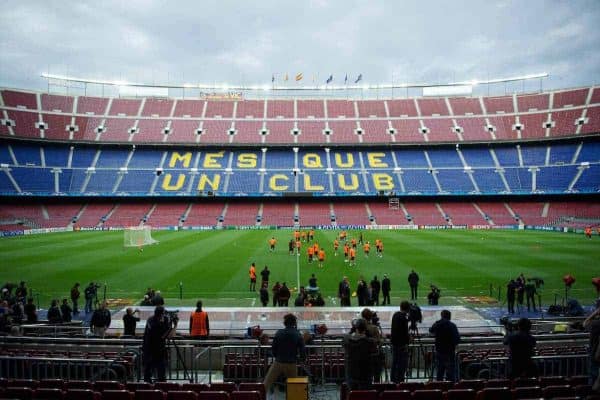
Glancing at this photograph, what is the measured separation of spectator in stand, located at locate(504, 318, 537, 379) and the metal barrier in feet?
19.9

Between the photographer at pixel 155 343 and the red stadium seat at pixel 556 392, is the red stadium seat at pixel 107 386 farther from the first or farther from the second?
the red stadium seat at pixel 556 392

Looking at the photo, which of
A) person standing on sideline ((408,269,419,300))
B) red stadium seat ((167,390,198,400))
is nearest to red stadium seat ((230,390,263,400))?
red stadium seat ((167,390,198,400))

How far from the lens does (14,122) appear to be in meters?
62.5

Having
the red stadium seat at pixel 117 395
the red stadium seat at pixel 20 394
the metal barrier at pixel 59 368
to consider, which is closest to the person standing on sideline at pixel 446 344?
the red stadium seat at pixel 117 395

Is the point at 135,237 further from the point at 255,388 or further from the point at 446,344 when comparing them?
the point at 446,344

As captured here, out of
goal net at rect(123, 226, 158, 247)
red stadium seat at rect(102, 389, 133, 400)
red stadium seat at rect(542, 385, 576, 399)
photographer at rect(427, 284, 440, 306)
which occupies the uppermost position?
goal net at rect(123, 226, 158, 247)

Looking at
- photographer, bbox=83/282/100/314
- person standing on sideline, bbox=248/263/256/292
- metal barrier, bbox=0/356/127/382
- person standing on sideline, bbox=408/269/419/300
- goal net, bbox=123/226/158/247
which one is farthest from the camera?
goal net, bbox=123/226/158/247

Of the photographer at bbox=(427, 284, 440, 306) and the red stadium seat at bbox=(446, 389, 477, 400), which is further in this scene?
the photographer at bbox=(427, 284, 440, 306)

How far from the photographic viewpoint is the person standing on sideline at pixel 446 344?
7.72 meters

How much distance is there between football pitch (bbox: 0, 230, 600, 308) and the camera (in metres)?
20.5

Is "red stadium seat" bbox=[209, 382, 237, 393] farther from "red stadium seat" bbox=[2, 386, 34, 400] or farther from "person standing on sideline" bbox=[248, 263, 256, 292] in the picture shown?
"person standing on sideline" bbox=[248, 263, 256, 292]

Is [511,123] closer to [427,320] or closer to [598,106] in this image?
[598,106]

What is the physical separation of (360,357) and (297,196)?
57.0 metres

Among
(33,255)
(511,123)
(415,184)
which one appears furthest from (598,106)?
(33,255)
